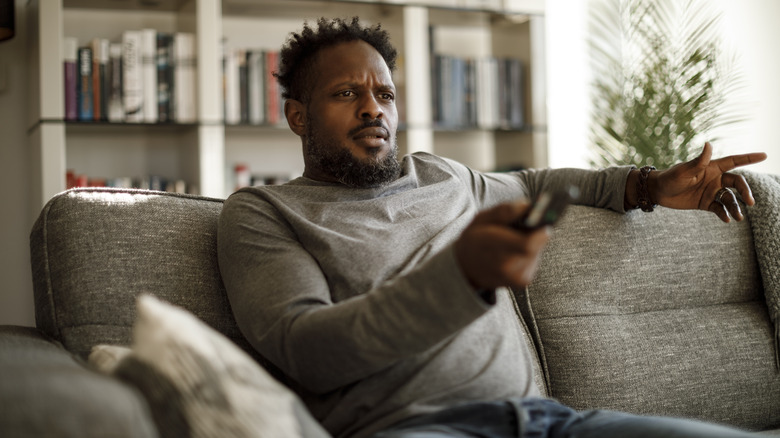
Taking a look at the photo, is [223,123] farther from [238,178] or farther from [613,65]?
[613,65]

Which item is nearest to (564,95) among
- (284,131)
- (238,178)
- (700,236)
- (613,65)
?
(613,65)

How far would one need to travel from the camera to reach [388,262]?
4.27 ft

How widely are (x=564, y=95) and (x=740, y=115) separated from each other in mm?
867

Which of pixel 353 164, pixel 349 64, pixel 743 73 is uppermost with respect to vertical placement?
pixel 743 73

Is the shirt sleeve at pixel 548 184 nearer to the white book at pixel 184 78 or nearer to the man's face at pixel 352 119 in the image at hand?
the man's face at pixel 352 119

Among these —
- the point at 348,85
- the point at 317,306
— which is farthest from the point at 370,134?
the point at 317,306

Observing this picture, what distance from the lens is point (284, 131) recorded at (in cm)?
324

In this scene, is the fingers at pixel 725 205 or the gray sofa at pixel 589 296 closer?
the gray sofa at pixel 589 296

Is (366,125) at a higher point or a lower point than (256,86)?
lower

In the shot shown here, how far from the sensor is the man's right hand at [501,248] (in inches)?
34.2

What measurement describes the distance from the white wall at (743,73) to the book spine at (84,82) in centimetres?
200

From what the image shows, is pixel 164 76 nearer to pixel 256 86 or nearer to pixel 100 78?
pixel 100 78

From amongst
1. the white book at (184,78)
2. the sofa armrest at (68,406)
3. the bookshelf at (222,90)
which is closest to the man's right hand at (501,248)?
the sofa armrest at (68,406)

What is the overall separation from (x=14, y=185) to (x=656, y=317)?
2424 millimetres
